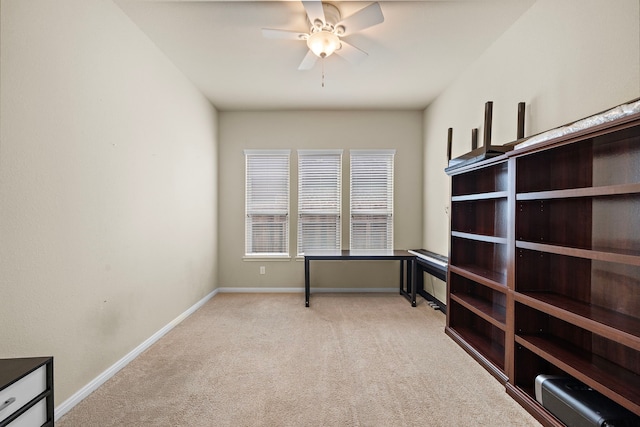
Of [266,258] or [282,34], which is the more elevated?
[282,34]

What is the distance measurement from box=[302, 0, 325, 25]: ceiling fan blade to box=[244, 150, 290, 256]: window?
2.70 meters

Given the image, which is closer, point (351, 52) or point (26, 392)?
point (26, 392)

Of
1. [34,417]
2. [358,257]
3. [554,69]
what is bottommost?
[34,417]

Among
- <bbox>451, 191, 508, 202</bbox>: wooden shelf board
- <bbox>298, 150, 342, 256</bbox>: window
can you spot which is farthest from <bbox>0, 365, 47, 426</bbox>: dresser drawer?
<bbox>298, 150, 342, 256</bbox>: window

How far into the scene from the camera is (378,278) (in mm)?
4855

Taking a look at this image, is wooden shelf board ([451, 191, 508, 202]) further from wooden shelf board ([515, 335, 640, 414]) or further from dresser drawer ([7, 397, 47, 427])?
dresser drawer ([7, 397, 47, 427])

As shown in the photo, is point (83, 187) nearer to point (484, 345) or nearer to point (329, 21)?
point (329, 21)

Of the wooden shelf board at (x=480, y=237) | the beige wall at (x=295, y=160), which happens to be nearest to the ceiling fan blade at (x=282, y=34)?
the wooden shelf board at (x=480, y=237)

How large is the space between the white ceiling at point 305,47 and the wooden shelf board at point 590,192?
61.9 inches

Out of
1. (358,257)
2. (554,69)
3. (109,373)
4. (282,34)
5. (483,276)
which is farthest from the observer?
(358,257)

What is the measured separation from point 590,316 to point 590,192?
2.15 feet

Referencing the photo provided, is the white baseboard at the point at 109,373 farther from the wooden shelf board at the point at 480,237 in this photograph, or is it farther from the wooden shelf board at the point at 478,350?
the wooden shelf board at the point at 480,237

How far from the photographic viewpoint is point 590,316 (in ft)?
5.27

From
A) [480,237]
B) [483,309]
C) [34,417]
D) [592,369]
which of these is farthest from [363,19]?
[34,417]
